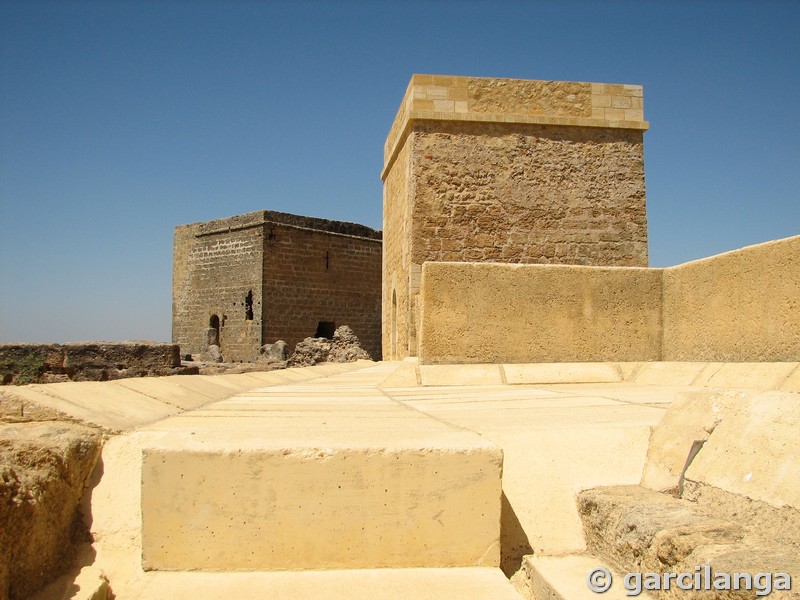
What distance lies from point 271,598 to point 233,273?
21.3 metres

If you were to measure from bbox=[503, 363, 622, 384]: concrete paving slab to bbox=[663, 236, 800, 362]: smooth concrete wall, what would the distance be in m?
0.51

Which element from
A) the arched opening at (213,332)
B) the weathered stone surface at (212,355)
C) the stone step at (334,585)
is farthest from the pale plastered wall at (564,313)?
the arched opening at (213,332)

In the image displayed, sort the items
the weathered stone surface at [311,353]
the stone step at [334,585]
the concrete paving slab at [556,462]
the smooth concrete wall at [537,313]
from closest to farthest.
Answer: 1. the stone step at [334,585]
2. the concrete paving slab at [556,462]
3. the smooth concrete wall at [537,313]
4. the weathered stone surface at [311,353]

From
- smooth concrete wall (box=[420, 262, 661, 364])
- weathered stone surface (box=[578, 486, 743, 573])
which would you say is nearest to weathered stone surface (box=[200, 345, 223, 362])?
smooth concrete wall (box=[420, 262, 661, 364])

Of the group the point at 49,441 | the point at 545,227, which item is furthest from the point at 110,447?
the point at 545,227

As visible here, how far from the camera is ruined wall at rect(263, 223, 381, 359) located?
21.1m

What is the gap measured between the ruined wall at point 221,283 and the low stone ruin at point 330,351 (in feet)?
17.1

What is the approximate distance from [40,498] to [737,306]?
353 cm

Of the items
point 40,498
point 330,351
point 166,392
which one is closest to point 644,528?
point 40,498

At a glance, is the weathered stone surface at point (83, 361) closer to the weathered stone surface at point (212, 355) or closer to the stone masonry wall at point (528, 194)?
the stone masonry wall at point (528, 194)

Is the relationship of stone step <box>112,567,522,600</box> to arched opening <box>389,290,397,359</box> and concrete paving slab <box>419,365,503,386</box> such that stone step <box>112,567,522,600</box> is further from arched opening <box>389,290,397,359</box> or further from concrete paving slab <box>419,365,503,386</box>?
arched opening <box>389,290,397,359</box>

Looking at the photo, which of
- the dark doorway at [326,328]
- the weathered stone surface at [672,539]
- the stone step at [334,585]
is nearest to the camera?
the weathered stone surface at [672,539]

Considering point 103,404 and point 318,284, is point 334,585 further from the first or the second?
point 318,284

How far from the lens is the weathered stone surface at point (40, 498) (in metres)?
1.44
